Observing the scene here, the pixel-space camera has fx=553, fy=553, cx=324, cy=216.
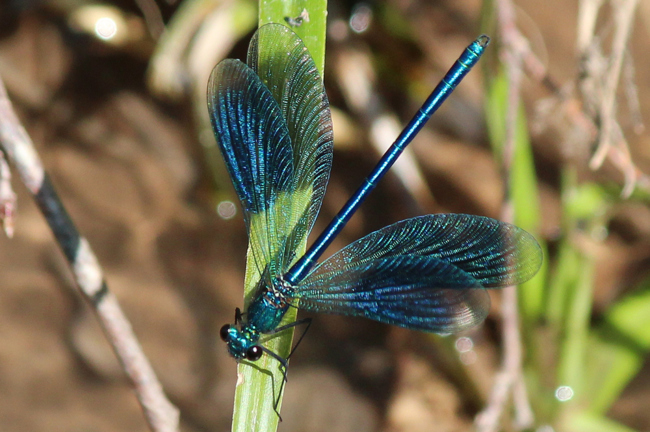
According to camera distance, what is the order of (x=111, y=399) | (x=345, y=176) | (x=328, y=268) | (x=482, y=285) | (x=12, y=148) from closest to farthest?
(x=12, y=148) < (x=482, y=285) < (x=328, y=268) < (x=111, y=399) < (x=345, y=176)

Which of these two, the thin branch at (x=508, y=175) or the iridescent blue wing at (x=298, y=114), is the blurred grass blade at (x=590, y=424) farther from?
the iridescent blue wing at (x=298, y=114)

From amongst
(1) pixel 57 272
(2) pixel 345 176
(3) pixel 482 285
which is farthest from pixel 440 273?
(1) pixel 57 272

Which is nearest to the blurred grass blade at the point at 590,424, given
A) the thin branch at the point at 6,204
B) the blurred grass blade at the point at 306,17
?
the blurred grass blade at the point at 306,17

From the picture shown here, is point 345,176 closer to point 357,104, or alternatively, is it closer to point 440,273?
point 357,104

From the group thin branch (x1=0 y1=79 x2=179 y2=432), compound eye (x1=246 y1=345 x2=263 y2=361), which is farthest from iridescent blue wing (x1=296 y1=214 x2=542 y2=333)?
thin branch (x1=0 y1=79 x2=179 y2=432)

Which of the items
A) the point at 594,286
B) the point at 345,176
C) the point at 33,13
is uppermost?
the point at 33,13

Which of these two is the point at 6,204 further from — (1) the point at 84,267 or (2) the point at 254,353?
(2) the point at 254,353
